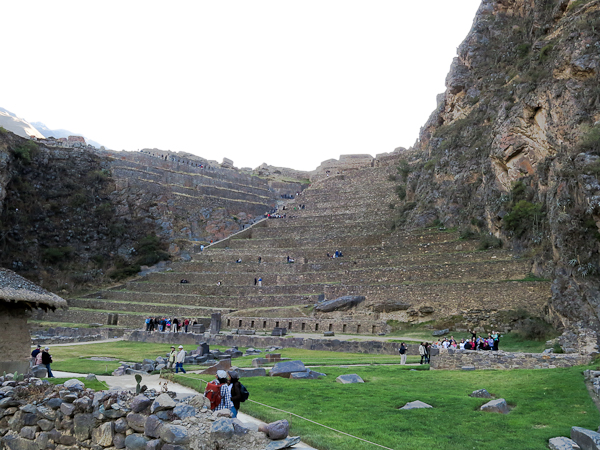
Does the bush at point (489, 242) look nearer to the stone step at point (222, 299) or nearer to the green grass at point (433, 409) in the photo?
the stone step at point (222, 299)

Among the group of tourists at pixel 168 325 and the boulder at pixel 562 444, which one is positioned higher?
the boulder at pixel 562 444

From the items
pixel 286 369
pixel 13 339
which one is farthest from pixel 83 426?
pixel 286 369

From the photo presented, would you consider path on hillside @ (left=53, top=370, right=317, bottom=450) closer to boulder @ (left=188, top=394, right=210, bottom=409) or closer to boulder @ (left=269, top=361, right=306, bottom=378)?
boulder @ (left=188, top=394, right=210, bottom=409)

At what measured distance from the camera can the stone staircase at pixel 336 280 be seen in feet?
100

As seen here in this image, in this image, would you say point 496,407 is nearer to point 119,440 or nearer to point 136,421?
point 136,421

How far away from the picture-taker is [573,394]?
12.5 meters

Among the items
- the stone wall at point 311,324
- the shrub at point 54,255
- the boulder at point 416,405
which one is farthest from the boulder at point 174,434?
the shrub at point 54,255

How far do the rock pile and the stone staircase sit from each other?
22.8 metres

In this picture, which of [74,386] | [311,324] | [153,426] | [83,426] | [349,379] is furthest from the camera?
[311,324]

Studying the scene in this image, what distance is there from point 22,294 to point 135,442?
7.81 meters

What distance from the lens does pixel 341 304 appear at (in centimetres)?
3397

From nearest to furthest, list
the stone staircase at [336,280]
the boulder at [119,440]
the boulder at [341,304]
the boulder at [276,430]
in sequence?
1. the boulder at [276,430]
2. the boulder at [119,440]
3. the stone staircase at [336,280]
4. the boulder at [341,304]

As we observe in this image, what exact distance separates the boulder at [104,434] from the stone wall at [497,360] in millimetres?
12867

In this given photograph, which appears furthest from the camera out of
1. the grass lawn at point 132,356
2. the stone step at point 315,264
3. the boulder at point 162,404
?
the stone step at point 315,264
